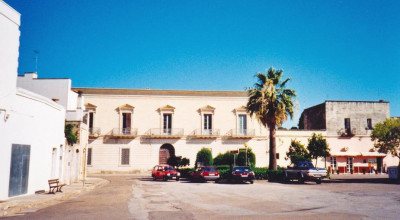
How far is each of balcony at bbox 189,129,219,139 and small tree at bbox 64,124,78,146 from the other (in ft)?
64.6

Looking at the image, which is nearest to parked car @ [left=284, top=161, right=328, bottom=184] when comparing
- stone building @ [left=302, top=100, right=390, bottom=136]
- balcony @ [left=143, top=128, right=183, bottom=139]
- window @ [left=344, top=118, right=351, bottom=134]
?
balcony @ [left=143, top=128, right=183, bottom=139]

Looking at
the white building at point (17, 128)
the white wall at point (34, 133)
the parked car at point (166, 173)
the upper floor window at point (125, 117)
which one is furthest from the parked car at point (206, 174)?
the upper floor window at point (125, 117)

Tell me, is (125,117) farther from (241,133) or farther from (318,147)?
(318,147)

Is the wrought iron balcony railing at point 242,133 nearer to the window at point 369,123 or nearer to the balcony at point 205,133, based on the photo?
the balcony at point 205,133

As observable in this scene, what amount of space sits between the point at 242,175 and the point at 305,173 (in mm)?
4696

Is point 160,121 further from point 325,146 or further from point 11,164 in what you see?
point 11,164

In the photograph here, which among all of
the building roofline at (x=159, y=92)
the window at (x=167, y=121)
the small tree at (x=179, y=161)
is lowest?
the small tree at (x=179, y=161)

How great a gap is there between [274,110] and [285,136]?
567 inches

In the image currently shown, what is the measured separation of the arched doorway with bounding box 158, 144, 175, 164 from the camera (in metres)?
40.0

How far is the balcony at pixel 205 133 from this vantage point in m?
40.3

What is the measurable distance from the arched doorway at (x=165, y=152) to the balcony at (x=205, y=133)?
119 inches

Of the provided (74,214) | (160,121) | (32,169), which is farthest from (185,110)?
(74,214)

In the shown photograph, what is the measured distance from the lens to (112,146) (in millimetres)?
39375

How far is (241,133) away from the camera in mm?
41250
